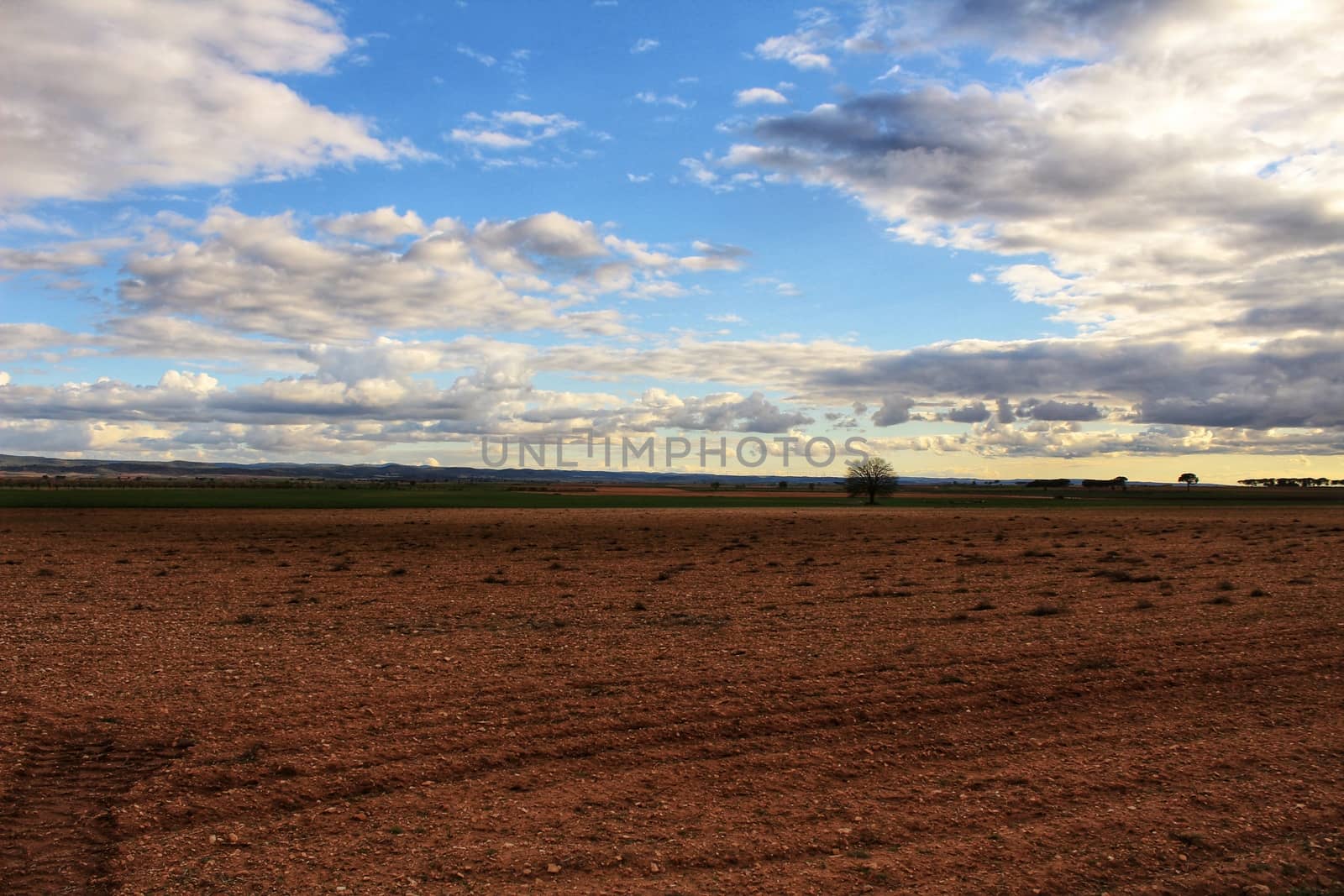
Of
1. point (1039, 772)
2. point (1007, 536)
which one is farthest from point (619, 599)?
point (1007, 536)

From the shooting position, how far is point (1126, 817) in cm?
852

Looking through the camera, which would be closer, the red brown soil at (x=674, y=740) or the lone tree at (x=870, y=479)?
the red brown soil at (x=674, y=740)

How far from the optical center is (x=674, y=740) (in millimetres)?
10805

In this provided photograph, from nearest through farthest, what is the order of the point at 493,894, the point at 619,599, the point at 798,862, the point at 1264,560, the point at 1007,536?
the point at 493,894
the point at 798,862
the point at 619,599
the point at 1264,560
the point at 1007,536

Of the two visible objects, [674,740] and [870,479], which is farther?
[870,479]

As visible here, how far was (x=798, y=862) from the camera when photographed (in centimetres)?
764

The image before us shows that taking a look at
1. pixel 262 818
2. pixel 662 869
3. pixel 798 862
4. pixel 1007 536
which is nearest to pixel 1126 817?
pixel 798 862

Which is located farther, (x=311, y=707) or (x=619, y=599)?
(x=619, y=599)

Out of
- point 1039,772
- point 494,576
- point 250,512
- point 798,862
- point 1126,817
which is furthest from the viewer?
point 250,512

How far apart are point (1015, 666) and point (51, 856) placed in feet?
42.1

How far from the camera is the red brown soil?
7637 millimetres

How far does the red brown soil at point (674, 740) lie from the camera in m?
7.64

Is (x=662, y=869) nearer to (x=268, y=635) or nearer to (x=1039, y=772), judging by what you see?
(x=1039, y=772)

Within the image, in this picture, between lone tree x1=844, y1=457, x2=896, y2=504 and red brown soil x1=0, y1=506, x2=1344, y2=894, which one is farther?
lone tree x1=844, y1=457, x2=896, y2=504
